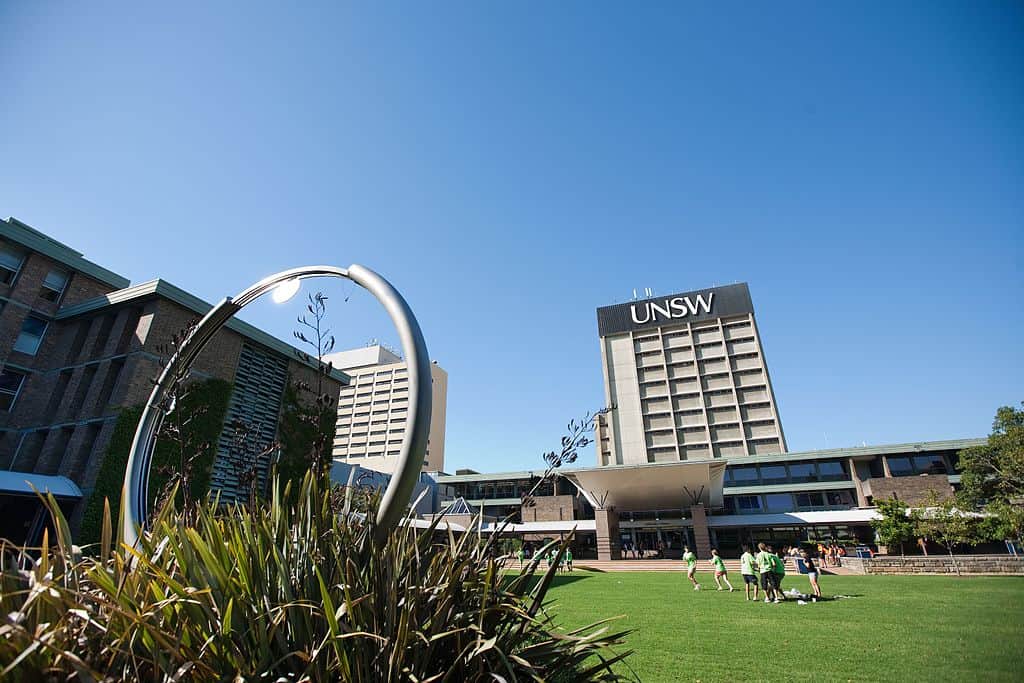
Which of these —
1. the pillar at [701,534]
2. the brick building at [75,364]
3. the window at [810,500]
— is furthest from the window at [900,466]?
the brick building at [75,364]

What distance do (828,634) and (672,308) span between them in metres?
68.0

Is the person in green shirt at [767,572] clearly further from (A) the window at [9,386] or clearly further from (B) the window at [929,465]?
(B) the window at [929,465]

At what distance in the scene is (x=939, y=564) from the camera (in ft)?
67.9

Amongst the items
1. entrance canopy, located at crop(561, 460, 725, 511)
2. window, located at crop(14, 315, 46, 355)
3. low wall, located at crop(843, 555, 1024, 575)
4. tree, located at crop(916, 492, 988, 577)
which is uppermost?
window, located at crop(14, 315, 46, 355)

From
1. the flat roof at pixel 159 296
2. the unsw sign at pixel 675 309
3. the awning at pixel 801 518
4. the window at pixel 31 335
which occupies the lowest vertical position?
the awning at pixel 801 518

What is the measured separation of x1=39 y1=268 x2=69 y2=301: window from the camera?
22562 mm

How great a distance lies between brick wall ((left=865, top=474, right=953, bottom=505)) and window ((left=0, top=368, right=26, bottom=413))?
170 feet

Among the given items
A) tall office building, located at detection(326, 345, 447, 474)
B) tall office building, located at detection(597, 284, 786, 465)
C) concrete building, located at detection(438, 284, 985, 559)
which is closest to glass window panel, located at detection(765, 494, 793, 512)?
concrete building, located at detection(438, 284, 985, 559)

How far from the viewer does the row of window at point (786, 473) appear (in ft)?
153

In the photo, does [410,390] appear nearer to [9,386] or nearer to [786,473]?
[9,386]

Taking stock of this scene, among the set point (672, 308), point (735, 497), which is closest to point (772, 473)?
point (735, 497)

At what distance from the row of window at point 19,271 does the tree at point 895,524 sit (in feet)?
140

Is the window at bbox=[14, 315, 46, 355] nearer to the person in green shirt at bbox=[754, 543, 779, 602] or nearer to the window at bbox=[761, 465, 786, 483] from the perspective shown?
the person in green shirt at bbox=[754, 543, 779, 602]

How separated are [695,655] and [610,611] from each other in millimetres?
4874
